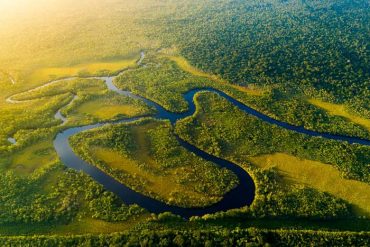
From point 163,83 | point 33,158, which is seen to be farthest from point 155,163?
point 163,83

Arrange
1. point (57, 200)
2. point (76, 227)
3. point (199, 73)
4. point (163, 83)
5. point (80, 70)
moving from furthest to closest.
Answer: point (80, 70)
point (199, 73)
point (163, 83)
point (57, 200)
point (76, 227)

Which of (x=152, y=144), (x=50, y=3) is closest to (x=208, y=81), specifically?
(x=152, y=144)

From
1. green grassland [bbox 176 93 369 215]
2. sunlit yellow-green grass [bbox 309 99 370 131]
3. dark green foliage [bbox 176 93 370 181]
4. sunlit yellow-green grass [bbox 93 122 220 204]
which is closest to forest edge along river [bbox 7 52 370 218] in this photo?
sunlit yellow-green grass [bbox 93 122 220 204]

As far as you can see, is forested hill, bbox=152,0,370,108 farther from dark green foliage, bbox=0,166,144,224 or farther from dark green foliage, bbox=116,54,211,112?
dark green foliage, bbox=0,166,144,224

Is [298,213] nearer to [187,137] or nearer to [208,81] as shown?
[187,137]

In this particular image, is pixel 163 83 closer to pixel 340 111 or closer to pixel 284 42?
pixel 340 111

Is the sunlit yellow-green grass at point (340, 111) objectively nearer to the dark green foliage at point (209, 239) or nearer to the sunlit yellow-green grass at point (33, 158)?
the dark green foliage at point (209, 239)
